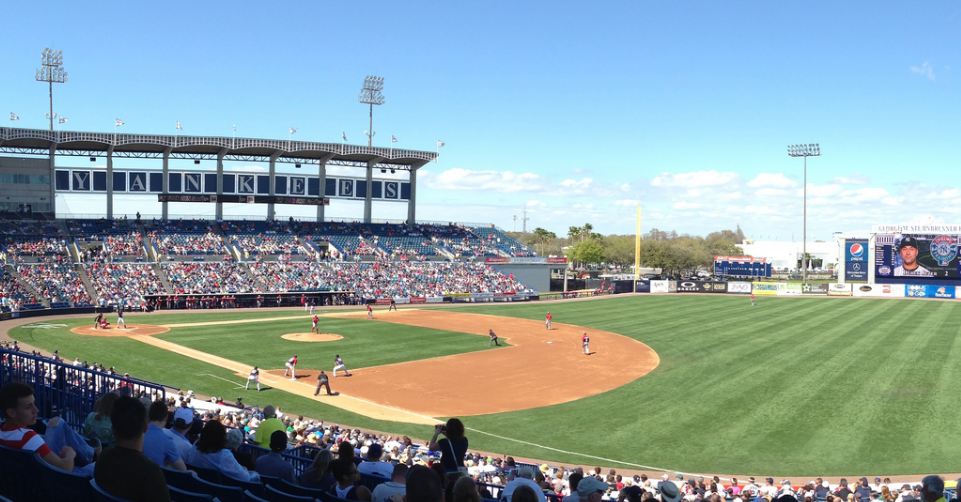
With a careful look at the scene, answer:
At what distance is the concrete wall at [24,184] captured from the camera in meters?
58.3

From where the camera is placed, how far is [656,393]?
27656mm

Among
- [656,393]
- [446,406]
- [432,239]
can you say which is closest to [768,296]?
[432,239]

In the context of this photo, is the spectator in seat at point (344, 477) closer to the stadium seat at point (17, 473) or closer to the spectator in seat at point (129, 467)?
the stadium seat at point (17, 473)

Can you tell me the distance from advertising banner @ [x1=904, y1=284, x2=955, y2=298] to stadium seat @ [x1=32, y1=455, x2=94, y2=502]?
8443 centimetres

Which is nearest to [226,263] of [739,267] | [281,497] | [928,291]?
[281,497]

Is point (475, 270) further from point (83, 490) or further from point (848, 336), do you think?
point (83, 490)

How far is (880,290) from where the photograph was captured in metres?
75.3

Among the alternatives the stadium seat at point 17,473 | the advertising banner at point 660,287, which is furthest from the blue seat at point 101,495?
the advertising banner at point 660,287

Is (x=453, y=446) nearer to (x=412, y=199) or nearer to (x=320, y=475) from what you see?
(x=320, y=475)

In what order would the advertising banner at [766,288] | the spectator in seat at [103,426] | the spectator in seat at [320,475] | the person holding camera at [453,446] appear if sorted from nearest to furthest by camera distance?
the spectator in seat at [320,475]
the spectator in seat at [103,426]
the person holding camera at [453,446]
the advertising banner at [766,288]

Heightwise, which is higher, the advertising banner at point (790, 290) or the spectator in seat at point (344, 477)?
the spectator in seat at point (344, 477)

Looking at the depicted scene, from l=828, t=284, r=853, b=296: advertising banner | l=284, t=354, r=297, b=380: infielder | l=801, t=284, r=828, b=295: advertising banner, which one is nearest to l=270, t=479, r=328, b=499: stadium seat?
l=284, t=354, r=297, b=380: infielder

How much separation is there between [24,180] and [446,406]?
170 feet

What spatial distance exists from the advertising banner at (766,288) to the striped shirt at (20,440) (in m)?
80.7
